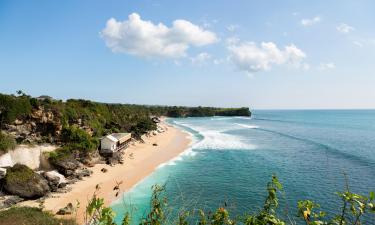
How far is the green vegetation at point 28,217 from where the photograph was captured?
2191cm

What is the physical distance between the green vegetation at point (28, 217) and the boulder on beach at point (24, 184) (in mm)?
3499

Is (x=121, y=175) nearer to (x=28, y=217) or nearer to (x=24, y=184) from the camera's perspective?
(x=24, y=184)

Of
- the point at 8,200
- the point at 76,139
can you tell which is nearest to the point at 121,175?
the point at 76,139

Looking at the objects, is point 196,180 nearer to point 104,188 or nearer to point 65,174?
point 104,188

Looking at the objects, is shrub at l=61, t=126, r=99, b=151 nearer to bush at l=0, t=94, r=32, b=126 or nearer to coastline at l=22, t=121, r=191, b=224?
coastline at l=22, t=121, r=191, b=224

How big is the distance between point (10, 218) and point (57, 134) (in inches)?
799

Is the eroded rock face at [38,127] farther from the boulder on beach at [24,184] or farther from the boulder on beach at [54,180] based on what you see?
the boulder on beach at [24,184]

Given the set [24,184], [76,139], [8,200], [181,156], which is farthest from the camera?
[181,156]

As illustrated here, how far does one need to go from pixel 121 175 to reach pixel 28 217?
1680 cm

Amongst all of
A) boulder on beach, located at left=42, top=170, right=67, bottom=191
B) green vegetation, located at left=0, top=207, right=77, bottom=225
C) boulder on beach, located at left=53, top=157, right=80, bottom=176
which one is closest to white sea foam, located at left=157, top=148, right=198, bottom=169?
boulder on beach, located at left=53, top=157, right=80, bottom=176

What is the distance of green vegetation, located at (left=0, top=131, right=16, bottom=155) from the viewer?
107 feet

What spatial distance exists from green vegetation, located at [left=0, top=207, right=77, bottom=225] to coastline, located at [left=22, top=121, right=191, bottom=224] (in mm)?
1572

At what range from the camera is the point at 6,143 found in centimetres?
3338

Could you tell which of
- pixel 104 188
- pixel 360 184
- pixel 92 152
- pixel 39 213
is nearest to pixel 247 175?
pixel 360 184
